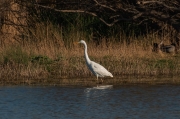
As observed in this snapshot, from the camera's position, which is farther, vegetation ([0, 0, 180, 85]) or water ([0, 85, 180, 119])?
vegetation ([0, 0, 180, 85])

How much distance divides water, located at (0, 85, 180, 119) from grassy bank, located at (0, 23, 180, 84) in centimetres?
159

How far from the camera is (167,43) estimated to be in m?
19.2

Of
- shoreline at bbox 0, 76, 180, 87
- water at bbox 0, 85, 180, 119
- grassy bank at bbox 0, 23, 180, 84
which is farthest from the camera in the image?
grassy bank at bbox 0, 23, 180, 84

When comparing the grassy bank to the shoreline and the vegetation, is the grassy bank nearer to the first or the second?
the vegetation

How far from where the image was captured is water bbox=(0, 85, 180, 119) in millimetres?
9703

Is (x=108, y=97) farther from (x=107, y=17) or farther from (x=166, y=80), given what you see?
(x=107, y=17)

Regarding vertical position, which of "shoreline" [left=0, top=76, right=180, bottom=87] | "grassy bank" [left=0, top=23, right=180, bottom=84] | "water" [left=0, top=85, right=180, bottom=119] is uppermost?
"grassy bank" [left=0, top=23, right=180, bottom=84]

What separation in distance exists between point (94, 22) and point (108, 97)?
923 centimetres

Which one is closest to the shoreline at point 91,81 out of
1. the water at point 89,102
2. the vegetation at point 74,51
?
the vegetation at point 74,51

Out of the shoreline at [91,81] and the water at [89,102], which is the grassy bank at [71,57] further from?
the water at [89,102]

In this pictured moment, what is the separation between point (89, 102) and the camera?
11000 mm

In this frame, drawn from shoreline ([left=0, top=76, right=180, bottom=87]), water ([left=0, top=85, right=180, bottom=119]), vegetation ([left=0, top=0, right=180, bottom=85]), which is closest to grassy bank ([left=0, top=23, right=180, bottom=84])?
vegetation ([left=0, top=0, right=180, bottom=85])

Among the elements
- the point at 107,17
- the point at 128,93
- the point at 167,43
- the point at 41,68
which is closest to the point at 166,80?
the point at 128,93

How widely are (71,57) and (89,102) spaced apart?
5465 millimetres
